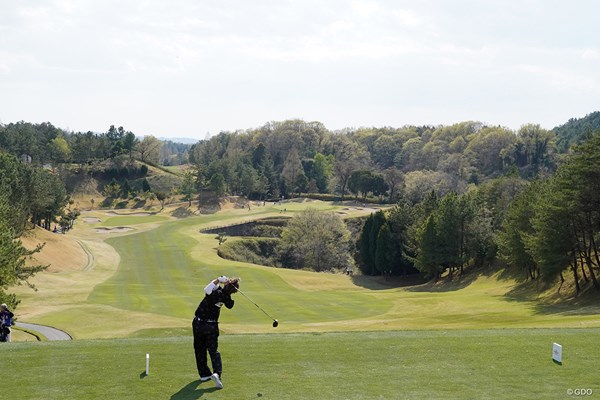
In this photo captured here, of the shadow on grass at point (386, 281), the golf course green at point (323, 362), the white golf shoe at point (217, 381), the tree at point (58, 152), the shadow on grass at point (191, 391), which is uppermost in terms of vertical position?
the tree at point (58, 152)

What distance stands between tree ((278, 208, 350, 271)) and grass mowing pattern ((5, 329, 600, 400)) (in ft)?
240

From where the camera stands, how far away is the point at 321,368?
14.2 metres

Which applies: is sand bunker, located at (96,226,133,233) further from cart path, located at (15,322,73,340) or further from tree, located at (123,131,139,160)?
cart path, located at (15,322,73,340)

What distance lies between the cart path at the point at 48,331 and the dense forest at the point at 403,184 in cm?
277

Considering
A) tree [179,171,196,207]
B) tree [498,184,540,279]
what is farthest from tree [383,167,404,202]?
tree [498,184,540,279]

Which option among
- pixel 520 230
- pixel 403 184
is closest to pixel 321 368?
pixel 520 230

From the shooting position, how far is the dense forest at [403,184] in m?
42.4

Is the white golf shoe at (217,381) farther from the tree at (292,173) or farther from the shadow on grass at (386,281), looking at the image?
the tree at (292,173)

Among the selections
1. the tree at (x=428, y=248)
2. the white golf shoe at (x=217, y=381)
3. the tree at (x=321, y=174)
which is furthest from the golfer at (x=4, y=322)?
the tree at (x=321, y=174)

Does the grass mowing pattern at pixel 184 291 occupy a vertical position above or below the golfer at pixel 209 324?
below

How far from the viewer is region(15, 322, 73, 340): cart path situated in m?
31.4

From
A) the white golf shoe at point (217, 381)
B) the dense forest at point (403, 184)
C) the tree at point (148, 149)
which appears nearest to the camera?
the white golf shoe at point (217, 381)

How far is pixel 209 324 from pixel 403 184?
130270 millimetres

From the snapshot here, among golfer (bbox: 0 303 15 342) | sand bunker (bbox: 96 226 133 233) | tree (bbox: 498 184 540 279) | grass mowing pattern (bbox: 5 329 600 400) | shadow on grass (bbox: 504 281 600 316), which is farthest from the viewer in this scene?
sand bunker (bbox: 96 226 133 233)
